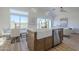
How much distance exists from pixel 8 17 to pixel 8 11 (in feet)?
0.36

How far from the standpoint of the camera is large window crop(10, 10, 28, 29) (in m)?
2.13

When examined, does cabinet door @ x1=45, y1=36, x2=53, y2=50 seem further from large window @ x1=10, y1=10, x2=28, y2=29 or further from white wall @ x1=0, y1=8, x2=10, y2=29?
white wall @ x1=0, y1=8, x2=10, y2=29

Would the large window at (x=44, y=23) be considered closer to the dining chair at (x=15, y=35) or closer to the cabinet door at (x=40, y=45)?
the cabinet door at (x=40, y=45)

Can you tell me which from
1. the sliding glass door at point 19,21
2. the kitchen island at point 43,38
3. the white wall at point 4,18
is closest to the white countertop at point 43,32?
the kitchen island at point 43,38

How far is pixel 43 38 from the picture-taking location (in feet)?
7.33

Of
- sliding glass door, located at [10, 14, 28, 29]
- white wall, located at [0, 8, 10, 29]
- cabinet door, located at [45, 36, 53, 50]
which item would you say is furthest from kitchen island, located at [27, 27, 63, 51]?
white wall, located at [0, 8, 10, 29]

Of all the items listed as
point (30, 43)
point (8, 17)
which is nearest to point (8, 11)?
point (8, 17)

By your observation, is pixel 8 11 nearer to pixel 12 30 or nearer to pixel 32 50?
pixel 12 30

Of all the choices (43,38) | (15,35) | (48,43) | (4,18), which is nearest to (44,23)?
(43,38)

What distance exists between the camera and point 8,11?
2.12 meters

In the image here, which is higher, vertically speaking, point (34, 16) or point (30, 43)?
point (34, 16)

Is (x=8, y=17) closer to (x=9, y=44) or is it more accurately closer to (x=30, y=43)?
(x=9, y=44)

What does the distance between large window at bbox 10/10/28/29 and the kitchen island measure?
0.16m
